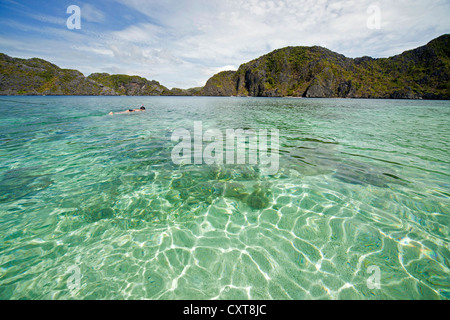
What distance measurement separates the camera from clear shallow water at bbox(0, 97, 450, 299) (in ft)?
12.8

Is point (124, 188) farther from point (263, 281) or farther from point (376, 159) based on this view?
point (376, 159)

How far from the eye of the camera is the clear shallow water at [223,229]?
12.8ft

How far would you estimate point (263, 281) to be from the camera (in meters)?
4.04

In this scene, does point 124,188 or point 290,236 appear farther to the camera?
point 124,188

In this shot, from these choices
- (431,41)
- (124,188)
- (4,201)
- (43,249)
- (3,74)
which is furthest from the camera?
(431,41)

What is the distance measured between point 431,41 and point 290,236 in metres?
318

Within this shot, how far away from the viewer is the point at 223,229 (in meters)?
5.49

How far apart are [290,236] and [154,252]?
3.91m

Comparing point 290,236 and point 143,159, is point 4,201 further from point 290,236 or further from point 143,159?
point 290,236
